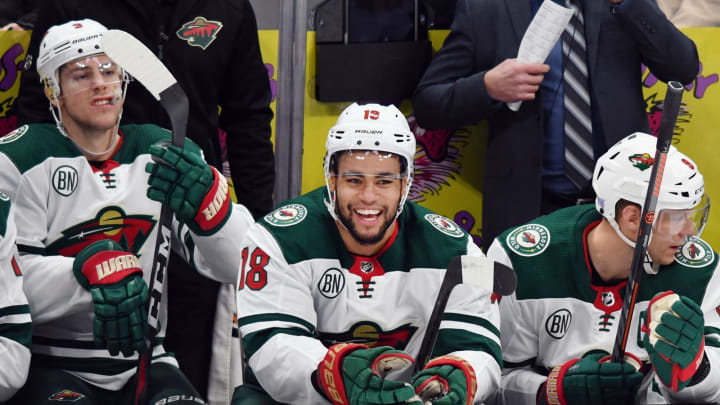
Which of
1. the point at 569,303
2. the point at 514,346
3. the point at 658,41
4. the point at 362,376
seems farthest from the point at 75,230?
the point at 658,41

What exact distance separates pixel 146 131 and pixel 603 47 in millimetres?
1723

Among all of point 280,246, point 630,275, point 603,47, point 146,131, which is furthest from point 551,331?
point 146,131

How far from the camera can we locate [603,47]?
384cm

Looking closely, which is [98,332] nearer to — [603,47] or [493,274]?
[493,274]

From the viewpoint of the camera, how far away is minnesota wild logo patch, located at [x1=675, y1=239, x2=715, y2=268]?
3.28 meters

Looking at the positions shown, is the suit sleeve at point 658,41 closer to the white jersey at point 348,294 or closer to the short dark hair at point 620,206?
the short dark hair at point 620,206

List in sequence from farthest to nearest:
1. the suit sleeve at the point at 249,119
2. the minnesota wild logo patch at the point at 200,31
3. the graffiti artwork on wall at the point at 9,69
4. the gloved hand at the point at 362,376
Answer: the graffiti artwork on wall at the point at 9,69, the suit sleeve at the point at 249,119, the minnesota wild logo patch at the point at 200,31, the gloved hand at the point at 362,376

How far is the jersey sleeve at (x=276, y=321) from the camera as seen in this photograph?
2770mm

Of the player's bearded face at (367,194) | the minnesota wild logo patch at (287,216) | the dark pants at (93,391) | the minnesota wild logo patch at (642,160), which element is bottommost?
the dark pants at (93,391)

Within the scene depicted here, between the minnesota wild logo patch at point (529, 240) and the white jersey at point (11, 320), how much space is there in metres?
1.52

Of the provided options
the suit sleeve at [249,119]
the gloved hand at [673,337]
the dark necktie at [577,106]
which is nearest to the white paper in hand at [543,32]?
the dark necktie at [577,106]

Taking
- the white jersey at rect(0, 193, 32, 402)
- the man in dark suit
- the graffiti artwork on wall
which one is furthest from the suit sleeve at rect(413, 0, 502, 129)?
the white jersey at rect(0, 193, 32, 402)

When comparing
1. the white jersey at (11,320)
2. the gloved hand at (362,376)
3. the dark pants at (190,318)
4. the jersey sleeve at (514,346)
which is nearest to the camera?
the gloved hand at (362,376)

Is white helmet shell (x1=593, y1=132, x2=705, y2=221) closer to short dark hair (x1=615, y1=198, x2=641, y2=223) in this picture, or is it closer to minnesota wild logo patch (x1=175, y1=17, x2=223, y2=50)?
short dark hair (x1=615, y1=198, x2=641, y2=223)
